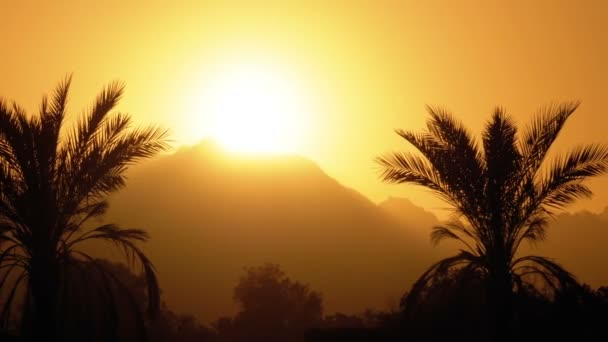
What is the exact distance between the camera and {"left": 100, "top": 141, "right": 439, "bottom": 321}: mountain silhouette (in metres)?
105

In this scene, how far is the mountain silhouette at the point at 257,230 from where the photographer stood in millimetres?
104812

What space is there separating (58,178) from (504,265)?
978 cm

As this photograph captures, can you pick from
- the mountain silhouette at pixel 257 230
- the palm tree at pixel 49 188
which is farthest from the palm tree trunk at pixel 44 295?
the mountain silhouette at pixel 257 230

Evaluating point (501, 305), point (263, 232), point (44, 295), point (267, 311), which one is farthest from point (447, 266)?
point (263, 232)

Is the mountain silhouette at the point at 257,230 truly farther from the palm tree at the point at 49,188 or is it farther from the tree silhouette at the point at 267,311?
the palm tree at the point at 49,188

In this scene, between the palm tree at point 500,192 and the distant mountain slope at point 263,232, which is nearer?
the palm tree at point 500,192

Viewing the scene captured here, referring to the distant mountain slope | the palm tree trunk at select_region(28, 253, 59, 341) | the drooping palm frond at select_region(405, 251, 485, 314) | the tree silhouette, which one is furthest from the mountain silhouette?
the palm tree trunk at select_region(28, 253, 59, 341)

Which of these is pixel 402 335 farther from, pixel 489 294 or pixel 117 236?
pixel 117 236

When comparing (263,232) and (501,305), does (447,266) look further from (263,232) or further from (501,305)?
(263,232)

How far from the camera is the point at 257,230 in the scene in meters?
123

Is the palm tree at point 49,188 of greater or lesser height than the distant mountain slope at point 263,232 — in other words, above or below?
below

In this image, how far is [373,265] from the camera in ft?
392

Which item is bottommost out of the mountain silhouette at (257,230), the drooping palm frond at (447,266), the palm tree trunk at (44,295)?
the palm tree trunk at (44,295)

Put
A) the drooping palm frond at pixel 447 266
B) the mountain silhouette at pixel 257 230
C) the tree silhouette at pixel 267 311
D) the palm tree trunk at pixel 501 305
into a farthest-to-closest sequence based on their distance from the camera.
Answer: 1. the mountain silhouette at pixel 257 230
2. the tree silhouette at pixel 267 311
3. the drooping palm frond at pixel 447 266
4. the palm tree trunk at pixel 501 305
